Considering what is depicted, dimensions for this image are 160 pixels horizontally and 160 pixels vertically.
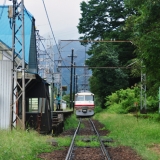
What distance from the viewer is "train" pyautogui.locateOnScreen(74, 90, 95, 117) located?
37.8m

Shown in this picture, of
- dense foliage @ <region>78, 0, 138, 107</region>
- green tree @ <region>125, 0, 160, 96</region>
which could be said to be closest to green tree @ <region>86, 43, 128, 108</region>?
dense foliage @ <region>78, 0, 138, 107</region>

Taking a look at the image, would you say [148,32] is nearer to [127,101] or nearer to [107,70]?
[127,101]

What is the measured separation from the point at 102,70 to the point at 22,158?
34.6 metres

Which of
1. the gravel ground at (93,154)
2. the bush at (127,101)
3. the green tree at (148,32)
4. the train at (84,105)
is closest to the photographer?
the gravel ground at (93,154)

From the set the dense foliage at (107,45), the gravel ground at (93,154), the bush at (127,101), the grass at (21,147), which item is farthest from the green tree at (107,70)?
the gravel ground at (93,154)

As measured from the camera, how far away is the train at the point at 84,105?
37844mm

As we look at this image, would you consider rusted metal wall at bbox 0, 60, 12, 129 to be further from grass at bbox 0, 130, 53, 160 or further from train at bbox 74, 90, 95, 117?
train at bbox 74, 90, 95, 117

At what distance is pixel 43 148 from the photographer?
12.7 meters

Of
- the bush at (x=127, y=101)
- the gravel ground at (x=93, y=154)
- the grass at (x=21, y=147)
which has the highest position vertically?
the bush at (x=127, y=101)

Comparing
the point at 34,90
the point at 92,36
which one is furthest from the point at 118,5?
the point at 34,90

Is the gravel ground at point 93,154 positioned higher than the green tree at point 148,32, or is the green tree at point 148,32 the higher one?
the green tree at point 148,32

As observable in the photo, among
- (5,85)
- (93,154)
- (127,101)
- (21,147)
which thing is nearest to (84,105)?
(127,101)

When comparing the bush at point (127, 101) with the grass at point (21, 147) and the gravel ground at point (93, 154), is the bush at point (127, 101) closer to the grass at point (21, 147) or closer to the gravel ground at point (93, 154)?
the gravel ground at point (93, 154)

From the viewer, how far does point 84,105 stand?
3775 cm
